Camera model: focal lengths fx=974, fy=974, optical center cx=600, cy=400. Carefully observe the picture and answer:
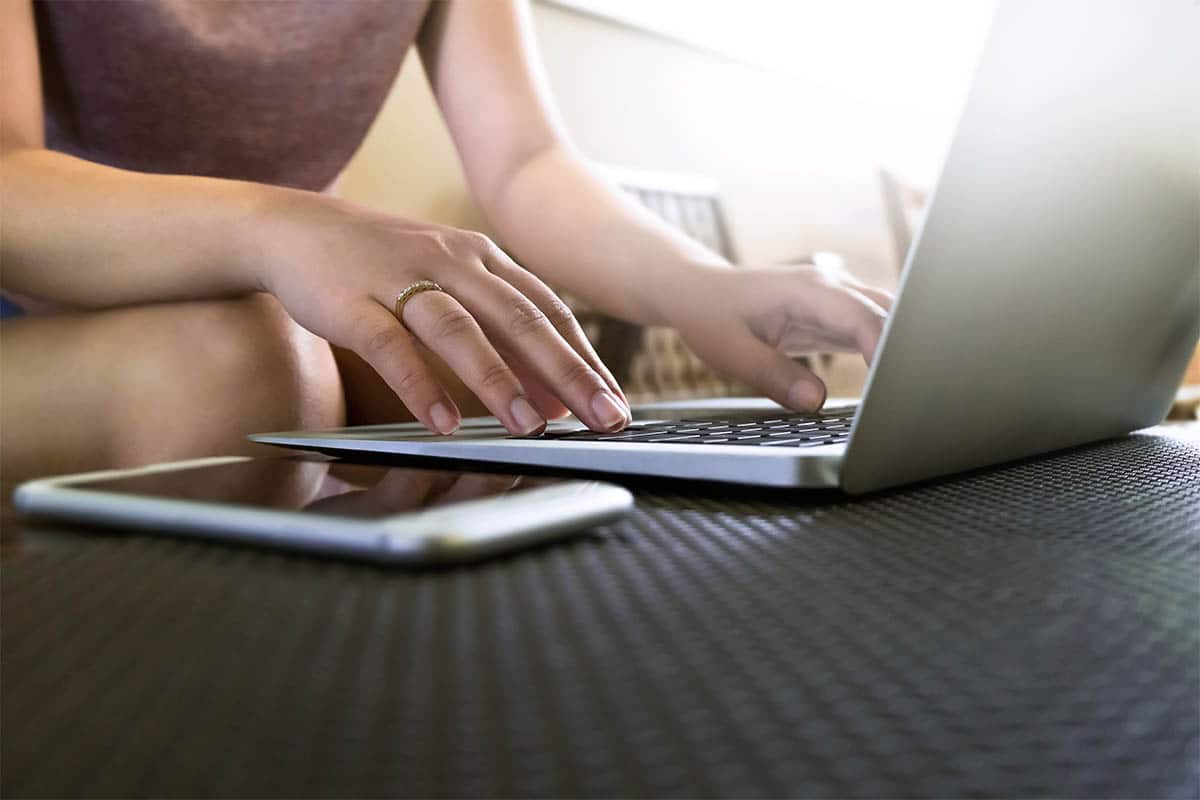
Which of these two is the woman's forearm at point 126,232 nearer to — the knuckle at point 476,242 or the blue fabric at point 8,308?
the knuckle at point 476,242

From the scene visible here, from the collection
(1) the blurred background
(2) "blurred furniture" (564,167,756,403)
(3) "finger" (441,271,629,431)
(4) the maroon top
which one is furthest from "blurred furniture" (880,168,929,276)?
(3) "finger" (441,271,629,431)

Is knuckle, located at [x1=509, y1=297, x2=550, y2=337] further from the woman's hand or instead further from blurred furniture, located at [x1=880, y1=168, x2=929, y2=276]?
blurred furniture, located at [x1=880, y1=168, x2=929, y2=276]

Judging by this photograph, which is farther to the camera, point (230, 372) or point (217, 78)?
point (217, 78)

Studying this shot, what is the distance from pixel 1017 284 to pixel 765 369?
0.23 m

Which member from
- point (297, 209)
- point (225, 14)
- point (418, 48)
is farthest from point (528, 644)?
point (418, 48)

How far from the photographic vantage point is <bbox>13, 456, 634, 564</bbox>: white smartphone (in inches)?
7.4

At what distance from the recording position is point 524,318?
39cm

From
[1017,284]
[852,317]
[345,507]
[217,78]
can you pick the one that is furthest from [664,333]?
[345,507]

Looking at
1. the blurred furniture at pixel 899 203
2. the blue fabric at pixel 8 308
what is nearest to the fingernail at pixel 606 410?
the blue fabric at pixel 8 308

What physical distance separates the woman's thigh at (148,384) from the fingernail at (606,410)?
0.14 m

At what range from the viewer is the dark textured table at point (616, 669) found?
0.41 ft

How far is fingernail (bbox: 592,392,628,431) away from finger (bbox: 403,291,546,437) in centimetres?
2

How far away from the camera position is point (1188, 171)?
388 millimetres

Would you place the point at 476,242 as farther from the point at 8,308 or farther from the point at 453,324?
the point at 8,308
